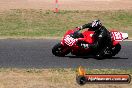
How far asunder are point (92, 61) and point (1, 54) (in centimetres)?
325

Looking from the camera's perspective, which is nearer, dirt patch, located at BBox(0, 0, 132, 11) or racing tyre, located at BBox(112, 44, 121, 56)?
racing tyre, located at BBox(112, 44, 121, 56)

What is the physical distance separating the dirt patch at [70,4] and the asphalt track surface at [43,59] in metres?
16.3

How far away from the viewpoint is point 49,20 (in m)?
30.8

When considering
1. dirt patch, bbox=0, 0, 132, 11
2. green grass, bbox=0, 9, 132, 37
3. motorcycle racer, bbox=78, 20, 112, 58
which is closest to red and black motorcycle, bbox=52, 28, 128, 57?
motorcycle racer, bbox=78, 20, 112, 58

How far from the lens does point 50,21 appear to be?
99.9 ft

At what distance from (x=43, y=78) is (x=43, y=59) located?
388 centimetres

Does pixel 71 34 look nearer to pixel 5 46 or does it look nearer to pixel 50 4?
pixel 5 46

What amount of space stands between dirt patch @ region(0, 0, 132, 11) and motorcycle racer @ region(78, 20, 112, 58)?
1880 centimetres

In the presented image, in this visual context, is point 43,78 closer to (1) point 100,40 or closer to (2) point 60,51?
(2) point 60,51

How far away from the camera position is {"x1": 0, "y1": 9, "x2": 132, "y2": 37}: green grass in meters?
26.1

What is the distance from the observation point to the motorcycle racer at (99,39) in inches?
721

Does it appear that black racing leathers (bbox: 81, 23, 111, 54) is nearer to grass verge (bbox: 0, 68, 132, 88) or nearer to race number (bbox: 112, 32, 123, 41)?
race number (bbox: 112, 32, 123, 41)

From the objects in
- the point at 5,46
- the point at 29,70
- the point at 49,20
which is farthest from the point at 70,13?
the point at 29,70

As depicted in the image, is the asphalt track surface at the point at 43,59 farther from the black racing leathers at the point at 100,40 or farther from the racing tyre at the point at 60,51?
the black racing leathers at the point at 100,40
